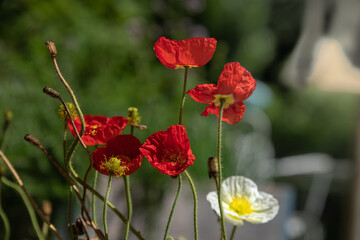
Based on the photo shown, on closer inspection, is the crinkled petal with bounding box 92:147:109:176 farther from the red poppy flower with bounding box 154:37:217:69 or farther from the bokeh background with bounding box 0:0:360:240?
the bokeh background with bounding box 0:0:360:240

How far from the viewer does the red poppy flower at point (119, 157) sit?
0.93 ft

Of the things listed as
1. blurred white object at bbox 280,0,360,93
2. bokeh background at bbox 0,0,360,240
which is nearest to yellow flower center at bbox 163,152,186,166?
bokeh background at bbox 0,0,360,240

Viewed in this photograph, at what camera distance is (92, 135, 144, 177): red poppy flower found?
282mm

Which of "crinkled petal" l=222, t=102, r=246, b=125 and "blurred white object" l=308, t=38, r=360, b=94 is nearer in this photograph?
"crinkled petal" l=222, t=102, r=246, b=125

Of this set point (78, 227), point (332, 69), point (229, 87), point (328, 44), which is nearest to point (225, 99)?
point (229, 87)

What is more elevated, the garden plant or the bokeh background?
the garden plant

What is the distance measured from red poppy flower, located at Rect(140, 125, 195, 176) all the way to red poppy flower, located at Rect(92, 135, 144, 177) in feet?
0.04

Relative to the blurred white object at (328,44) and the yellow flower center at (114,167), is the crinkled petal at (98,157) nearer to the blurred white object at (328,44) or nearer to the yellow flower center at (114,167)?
the yellow flower center at (114,167)

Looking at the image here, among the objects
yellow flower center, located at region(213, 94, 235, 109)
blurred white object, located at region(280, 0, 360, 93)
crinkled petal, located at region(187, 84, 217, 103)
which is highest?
crinkled petal, located at region(187, 84, 217, 103)

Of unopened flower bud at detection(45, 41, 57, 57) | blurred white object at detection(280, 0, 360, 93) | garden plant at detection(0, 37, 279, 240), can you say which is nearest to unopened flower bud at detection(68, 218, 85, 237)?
garden plant at detection(0, 37, 279, 240)

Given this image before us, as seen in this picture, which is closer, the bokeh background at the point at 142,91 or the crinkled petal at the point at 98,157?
the crinkled petal at the point at 98,157

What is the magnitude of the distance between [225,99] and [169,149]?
0.17 feet

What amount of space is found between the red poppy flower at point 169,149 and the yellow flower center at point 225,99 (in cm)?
4

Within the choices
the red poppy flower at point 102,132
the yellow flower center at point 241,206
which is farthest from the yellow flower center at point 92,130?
the yellow flower center at point 241,206
